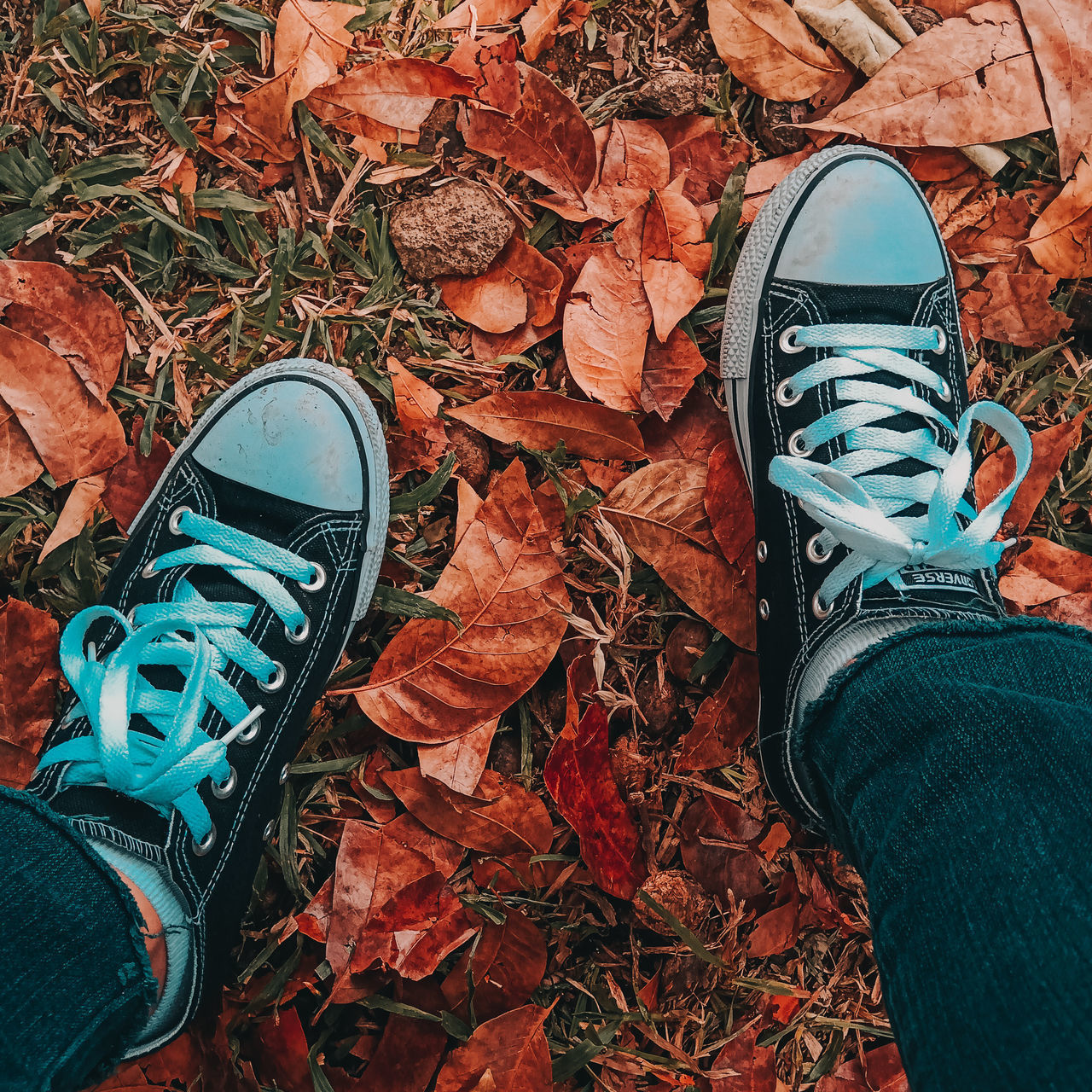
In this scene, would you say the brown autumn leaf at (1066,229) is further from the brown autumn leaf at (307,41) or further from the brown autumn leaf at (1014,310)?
the brown autumn leaf at (307,41)

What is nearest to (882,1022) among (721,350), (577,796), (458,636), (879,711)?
(577,796)

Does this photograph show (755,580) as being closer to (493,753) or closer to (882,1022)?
(493,753)

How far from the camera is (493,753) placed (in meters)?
1.34

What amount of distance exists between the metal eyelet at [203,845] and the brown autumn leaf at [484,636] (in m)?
0.28

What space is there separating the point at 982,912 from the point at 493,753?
763mm

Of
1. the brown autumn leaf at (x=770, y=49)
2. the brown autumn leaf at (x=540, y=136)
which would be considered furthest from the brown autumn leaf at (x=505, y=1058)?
the brown autumn leaf at (x=770, y=49)

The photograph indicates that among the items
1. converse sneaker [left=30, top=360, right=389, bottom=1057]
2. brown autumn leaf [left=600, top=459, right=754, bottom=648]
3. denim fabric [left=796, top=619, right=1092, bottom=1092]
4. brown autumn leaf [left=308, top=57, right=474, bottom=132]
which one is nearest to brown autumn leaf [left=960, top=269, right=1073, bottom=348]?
brown autumn leaf [left=600, top=459, right=754, bottom=648]

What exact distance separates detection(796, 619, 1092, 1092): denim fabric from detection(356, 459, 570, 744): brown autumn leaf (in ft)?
1.57

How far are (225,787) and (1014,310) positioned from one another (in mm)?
1488

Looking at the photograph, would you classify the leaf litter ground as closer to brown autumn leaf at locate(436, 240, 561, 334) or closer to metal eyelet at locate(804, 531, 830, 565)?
brown autumn leaf at locate(436, 240, 561, 334)

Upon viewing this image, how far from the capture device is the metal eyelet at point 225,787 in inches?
48.6

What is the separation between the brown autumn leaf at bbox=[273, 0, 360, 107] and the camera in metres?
1.29

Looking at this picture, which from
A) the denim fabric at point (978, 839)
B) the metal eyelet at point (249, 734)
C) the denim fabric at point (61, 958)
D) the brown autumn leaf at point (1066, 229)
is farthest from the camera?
the brown autumn leaf at point (1066, 229)

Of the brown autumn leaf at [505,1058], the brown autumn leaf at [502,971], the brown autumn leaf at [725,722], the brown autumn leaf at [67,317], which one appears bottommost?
the brown autumn leaf at [505,1058]
